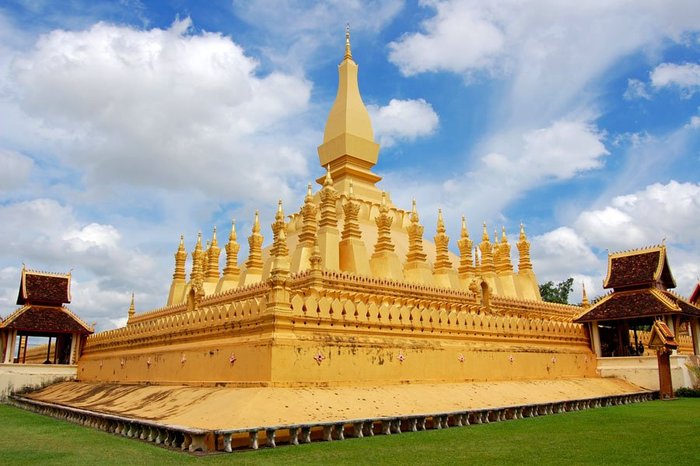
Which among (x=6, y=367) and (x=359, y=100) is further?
(x=359, y=100)

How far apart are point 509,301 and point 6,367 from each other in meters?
19.8

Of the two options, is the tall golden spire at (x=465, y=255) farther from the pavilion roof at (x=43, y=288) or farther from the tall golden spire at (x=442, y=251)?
the pavilion roof at (x=43, y=288)

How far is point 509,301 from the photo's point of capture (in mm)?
23203

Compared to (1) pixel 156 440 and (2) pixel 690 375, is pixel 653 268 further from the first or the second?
(1) pixel 156 440

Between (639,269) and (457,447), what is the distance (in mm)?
14884

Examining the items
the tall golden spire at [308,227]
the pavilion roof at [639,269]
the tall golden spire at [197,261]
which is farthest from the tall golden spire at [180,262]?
the pavilion roof at [639,269]

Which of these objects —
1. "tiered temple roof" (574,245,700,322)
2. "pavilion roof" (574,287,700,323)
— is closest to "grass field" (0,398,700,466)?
"pavilion roof" (574,287,700,323)

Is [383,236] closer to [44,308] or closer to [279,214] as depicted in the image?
[279,214]

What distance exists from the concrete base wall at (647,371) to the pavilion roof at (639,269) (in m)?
2.81

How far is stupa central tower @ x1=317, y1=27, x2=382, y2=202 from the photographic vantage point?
26234mm

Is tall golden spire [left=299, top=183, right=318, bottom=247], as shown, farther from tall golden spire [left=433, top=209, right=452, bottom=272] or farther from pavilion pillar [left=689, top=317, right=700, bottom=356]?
pavilion pillar [left=689, top=317, right=700, bottom=356]

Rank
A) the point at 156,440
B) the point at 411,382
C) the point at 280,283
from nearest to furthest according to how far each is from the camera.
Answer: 1. the point at 156,440
2. the point at 280,283
3. the point at 411,382

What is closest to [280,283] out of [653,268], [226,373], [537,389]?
[226,373]

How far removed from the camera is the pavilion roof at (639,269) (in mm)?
20609
